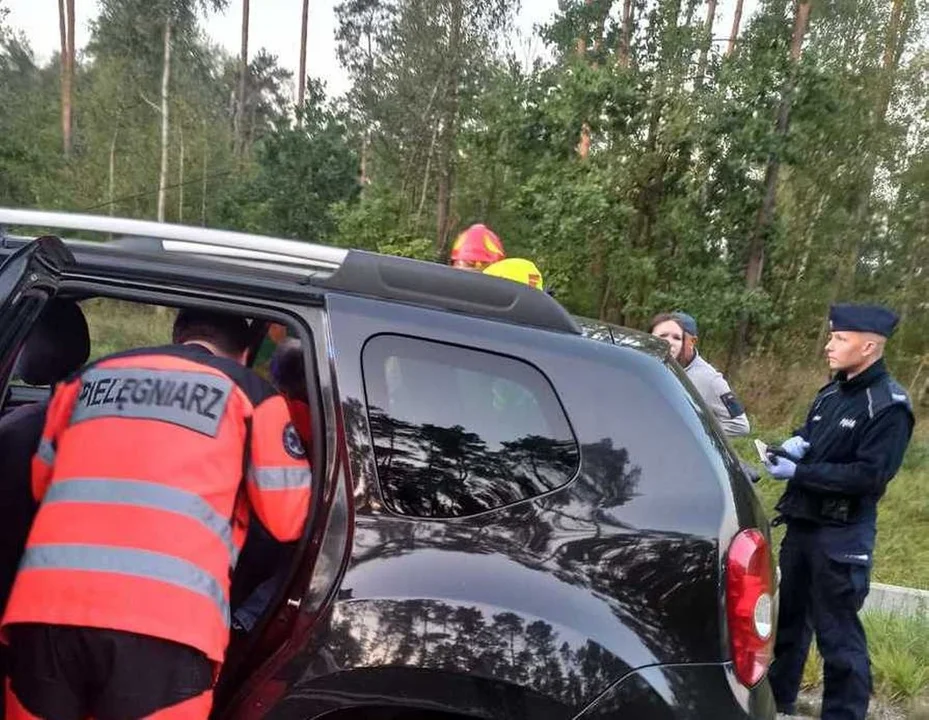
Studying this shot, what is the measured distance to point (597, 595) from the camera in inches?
61.6

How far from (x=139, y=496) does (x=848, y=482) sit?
2468 millimetres

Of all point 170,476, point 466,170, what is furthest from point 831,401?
point 466,170

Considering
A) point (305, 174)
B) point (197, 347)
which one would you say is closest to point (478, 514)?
point (197, 347)

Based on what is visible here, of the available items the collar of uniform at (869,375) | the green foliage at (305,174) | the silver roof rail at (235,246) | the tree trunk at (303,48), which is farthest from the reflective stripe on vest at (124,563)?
the tree trunk at (303,48)

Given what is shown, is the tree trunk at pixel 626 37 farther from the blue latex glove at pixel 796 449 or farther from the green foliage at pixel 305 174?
the blue latex glove at pixel 796 449

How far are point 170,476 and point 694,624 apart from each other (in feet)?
3.57

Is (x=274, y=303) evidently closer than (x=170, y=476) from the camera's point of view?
No

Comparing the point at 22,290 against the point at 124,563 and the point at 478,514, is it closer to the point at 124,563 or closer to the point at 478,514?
the point at 124,563

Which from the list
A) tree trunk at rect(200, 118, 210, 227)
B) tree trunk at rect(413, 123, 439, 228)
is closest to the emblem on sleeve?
tree trunk at rect(413, 123, 439, 228)

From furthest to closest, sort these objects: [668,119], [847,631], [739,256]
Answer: [739,256] < [668,119] < [847,631]

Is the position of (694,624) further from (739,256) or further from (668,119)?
(739,256)

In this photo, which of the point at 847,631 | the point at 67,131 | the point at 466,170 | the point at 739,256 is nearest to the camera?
the point at 847,631

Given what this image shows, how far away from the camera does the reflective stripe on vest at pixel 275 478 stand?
1.54 meters

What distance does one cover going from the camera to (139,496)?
56.8 inches
